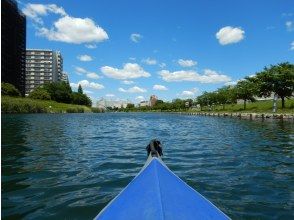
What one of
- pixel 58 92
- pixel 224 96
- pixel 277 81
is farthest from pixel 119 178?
pixel 58 92

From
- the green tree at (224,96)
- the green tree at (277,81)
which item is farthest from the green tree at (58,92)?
the green tree at (277,81)

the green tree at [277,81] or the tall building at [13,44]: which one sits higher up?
the tall building at [13,44]

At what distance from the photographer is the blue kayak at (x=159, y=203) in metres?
5.02

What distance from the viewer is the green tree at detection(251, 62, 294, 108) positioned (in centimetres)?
7556

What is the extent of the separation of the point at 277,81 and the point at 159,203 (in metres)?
78.1

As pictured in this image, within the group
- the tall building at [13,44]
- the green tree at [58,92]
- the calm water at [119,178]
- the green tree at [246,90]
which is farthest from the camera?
the green tree at [58,92]

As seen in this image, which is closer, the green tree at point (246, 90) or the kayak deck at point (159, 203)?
the kayak deck at point (159, 203)

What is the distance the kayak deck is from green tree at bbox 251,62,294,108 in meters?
75.2

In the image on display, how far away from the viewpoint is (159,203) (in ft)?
16.8

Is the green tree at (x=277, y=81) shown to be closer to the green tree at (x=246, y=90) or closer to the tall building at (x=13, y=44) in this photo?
the green tree at (x=246, y=90)

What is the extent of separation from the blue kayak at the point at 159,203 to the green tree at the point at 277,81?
75.2 metres

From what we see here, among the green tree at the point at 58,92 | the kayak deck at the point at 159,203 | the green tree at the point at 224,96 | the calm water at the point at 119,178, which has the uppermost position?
the green tree at the point at 58,92

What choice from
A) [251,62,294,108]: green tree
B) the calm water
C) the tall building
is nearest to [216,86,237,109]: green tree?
[251,62,294,108]: green tree

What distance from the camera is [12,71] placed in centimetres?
15812
